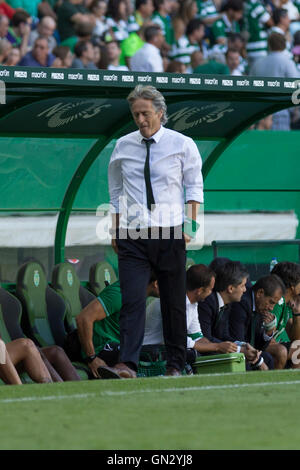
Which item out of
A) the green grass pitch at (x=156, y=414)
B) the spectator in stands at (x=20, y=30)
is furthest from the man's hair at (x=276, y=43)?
the green grass pitch at (x=156, y=414)

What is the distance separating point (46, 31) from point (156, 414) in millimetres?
9838

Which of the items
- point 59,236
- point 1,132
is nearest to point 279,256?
point 59,236

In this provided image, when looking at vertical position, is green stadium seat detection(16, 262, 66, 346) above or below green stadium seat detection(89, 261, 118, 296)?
below

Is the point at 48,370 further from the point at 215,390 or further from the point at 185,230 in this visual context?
the point at 215,390

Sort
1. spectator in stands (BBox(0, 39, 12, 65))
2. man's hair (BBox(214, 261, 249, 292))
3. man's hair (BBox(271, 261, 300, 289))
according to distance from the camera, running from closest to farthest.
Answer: man's hair (BBox(214, 261, 249, 292)) < man's hair (BBox(271, 261, 300, 289)) < spectator in stands (BBox(0, 39, 12, 65))

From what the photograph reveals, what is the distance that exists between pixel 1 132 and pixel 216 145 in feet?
8.07

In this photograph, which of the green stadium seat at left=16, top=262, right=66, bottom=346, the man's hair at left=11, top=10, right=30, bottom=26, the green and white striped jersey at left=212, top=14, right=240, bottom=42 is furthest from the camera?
the green and white striped jersey at left=212, top=14, right=240, bottom=42

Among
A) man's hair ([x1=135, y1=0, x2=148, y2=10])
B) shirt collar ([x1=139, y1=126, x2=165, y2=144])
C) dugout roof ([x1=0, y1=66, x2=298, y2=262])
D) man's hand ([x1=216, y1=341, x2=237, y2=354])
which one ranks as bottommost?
man's hand ([x1=216, y1=341, x2=237, y2=354])

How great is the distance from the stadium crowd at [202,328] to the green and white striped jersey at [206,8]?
8.30 m

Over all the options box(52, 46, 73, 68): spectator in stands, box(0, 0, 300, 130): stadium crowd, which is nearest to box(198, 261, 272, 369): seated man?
box(0, 0, 300, 130): stadium crowd

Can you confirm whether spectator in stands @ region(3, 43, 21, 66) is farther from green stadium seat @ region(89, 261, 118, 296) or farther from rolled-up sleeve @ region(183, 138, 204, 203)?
rolled-up sleeve @ region(183, 138, 204, 203)

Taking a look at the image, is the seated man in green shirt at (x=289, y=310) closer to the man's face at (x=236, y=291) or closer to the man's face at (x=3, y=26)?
the man's face at (x=236, y=291)

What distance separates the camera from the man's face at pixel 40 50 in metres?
13.8

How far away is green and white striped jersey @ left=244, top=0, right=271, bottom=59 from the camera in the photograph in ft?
54.9
